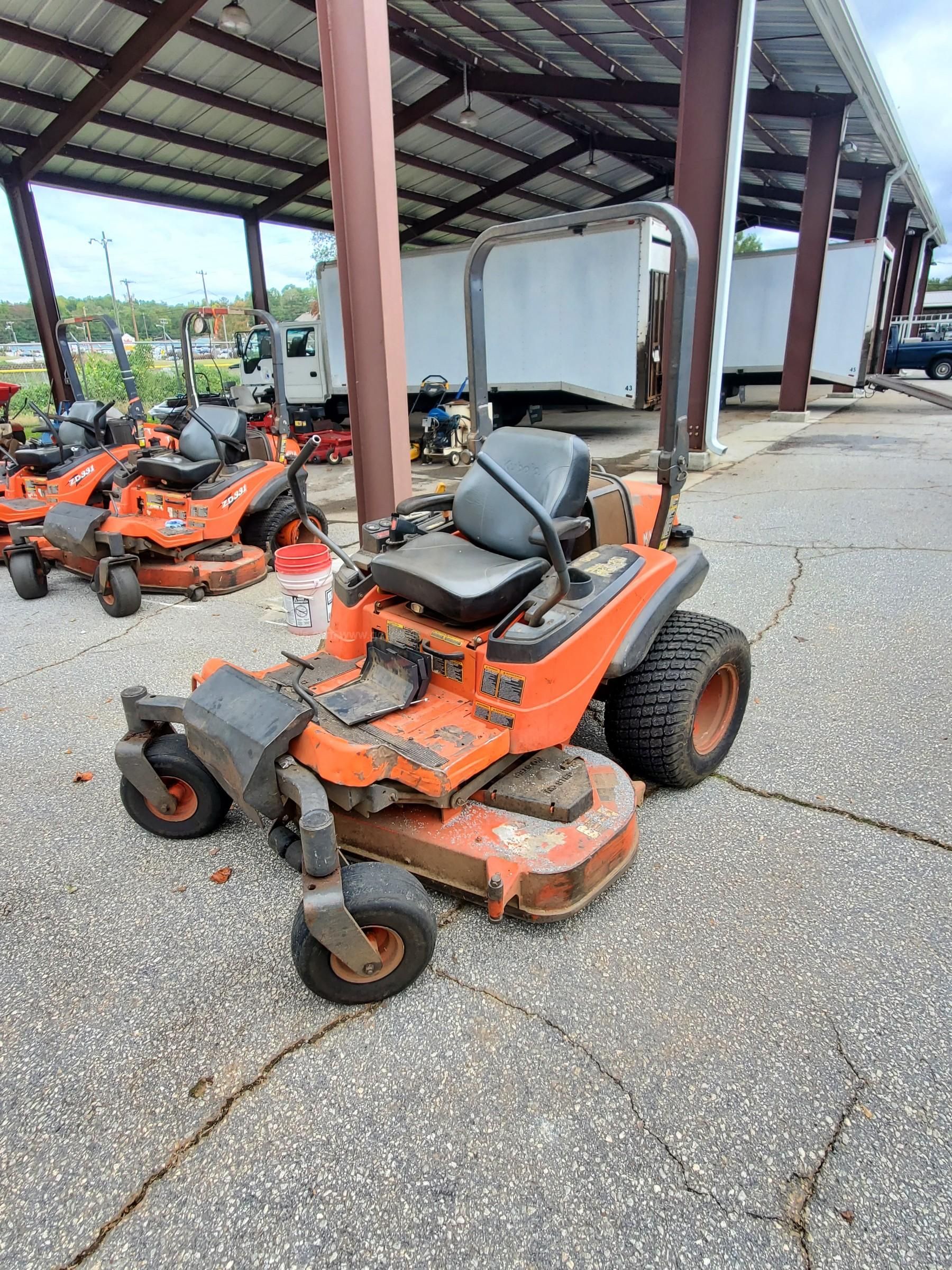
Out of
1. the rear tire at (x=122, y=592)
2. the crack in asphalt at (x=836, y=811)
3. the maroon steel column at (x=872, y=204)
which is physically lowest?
the crack in asphalt at (x=836, y=811)

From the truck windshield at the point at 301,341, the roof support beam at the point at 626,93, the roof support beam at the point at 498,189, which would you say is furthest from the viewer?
the roof support beam at the point at 498,189

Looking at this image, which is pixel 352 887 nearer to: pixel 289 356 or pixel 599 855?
pixel 599 855

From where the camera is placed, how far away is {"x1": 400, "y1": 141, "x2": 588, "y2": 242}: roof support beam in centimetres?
1680

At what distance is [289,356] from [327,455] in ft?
10.8

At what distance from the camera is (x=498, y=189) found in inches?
715

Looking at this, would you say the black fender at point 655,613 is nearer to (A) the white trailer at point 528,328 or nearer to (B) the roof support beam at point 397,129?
(A) the white trailer at point 528,328


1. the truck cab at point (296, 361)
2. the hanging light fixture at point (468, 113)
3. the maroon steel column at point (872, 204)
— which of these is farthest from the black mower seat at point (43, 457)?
the maroon steel column at point (872, 204)

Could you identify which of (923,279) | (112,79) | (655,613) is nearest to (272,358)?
(655,613)

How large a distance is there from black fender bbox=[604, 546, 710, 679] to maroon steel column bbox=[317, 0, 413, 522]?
2.72m

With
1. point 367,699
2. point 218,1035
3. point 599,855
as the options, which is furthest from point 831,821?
point 218,1035

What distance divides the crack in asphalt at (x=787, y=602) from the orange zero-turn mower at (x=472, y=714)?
55.4 inches

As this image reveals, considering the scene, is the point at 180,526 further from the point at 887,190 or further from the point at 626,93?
the point at 887,190

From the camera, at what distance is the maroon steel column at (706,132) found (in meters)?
7.61

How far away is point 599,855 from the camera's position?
2.05 meters
